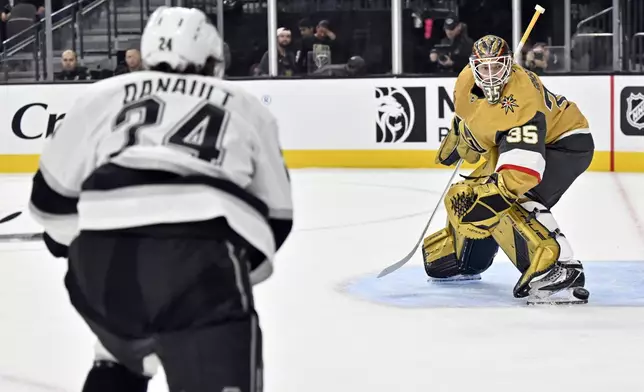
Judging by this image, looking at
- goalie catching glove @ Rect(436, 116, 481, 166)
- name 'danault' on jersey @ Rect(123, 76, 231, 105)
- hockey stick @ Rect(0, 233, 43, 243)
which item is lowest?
hockey stick @ Rect(0, 233, 43, 243)

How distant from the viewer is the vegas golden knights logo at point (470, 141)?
467 centimetres

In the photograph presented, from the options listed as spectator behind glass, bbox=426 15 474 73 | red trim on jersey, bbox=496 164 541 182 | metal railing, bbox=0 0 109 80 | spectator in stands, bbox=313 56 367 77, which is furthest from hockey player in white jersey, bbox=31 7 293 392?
metal railing, bbox=0 0 109 80

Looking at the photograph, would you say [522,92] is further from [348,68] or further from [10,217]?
[348,68]

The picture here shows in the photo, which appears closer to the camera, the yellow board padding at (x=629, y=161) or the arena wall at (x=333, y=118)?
the yellow board padding at (x=629, y=161)

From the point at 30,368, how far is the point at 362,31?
23.6ft

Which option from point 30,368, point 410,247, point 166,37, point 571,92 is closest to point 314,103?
point 571,92

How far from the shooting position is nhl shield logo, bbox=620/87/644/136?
363 inches

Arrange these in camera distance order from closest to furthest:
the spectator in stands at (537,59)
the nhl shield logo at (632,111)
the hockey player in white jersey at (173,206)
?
the hockey player in white jersey at (173,206)
the nhl shield logo at (632,111)
the spectator in stands at (537,59)

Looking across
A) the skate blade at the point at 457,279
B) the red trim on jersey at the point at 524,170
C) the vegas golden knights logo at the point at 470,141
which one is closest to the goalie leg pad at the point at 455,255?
the skate blade at the point at 457,279

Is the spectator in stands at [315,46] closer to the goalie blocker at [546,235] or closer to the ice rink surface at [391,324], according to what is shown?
the ice rink surface at [391,324]

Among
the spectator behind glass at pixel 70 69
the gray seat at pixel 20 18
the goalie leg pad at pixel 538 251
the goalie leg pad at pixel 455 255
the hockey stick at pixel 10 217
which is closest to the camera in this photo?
the goalie leg pad at pixel 538 251

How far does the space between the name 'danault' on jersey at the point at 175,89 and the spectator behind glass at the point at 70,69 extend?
8.62 meters

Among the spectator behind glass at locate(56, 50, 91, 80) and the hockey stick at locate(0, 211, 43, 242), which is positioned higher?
the spectator behind glass at locate(56, 50, 91, 80)

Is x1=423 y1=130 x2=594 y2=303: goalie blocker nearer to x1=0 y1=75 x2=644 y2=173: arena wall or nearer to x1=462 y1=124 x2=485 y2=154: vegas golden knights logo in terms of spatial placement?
x1=462 y1=124 x2=485 y2=154: vegas golden knights logo
